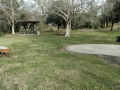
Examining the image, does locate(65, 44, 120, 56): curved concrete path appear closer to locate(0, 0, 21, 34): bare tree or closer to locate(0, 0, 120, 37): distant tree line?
locate(0, 0, 120, 37): distant tree line

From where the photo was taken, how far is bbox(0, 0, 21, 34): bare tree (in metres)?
24.2

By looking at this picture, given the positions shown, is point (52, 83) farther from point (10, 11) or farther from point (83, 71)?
point (10, 11)

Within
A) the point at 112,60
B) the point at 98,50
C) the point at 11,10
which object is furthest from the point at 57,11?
the point at 112,60

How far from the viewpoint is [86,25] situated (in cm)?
4388

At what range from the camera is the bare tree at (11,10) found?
24191mm

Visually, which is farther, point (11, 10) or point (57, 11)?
point (11, 10)

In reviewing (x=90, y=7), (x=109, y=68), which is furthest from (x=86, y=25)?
(x=109, y=68)

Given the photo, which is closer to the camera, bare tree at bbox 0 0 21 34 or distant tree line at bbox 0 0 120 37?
distant tree line at bbox 0 0 120 37

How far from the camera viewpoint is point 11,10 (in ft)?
82.8

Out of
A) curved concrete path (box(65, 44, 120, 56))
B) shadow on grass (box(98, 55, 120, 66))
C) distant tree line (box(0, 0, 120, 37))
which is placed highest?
distant tree line (box(0, 0, 120, 37))

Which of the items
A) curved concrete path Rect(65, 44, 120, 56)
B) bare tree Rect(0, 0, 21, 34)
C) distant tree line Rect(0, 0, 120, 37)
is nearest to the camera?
curved concrete path Rect(65, 44, 120, 56)

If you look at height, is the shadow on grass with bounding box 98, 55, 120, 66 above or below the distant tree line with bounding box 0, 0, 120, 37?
below

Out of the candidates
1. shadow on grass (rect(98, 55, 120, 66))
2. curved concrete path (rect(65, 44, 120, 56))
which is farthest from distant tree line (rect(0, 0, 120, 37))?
shadow on grass (rect(98, 55, 120, 66))

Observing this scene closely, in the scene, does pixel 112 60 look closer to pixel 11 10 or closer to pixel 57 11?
pixel 57 11
